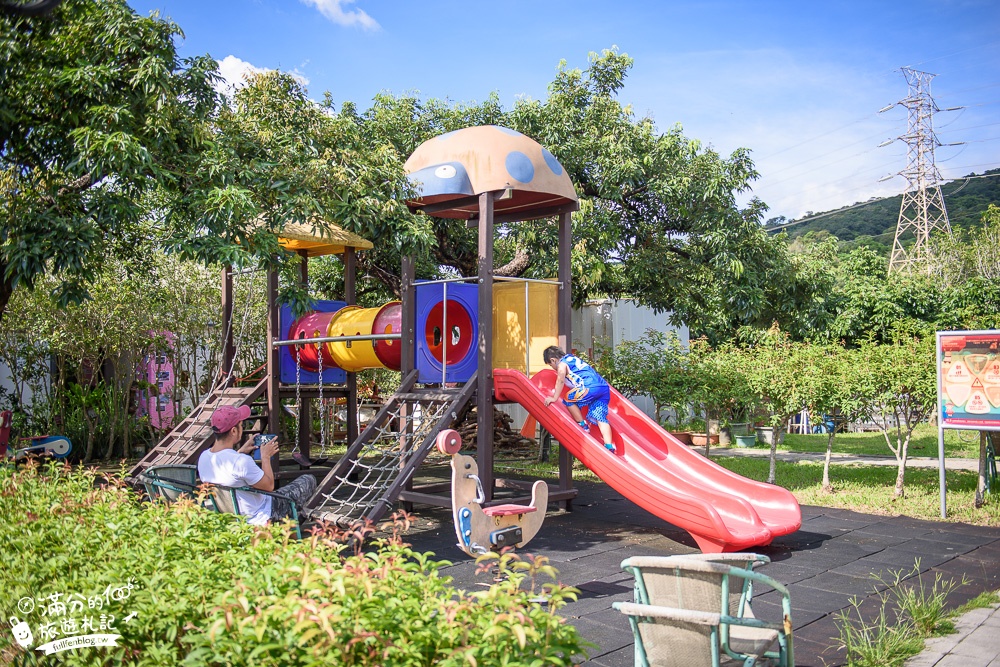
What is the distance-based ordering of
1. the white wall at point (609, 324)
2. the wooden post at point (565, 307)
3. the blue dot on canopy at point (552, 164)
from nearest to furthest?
the blue dot on canopy at point (552, 164)
the wooden post at point (565, 307)
the white wall at point (609, 324)

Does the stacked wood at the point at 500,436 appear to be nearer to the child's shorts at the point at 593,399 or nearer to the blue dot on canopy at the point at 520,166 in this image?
the child's shorts at the point at 593,399

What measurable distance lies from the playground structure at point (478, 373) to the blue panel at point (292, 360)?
74mm

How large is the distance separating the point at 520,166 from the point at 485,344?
2072mm

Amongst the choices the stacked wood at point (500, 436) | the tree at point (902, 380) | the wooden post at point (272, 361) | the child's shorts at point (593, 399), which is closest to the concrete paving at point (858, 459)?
the stacked wood at point (500, 436)

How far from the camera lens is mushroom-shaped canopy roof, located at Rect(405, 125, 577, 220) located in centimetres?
903

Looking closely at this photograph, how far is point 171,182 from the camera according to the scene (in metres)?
7.58

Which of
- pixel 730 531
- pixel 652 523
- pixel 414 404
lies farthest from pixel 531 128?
pixel 730 531

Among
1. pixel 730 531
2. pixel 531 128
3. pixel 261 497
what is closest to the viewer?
pixel 261 497

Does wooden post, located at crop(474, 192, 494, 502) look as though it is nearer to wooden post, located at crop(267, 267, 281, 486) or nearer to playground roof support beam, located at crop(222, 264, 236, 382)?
wooden post, located at crop(267, 267, 281, 486)

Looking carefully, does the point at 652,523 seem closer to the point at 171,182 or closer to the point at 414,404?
the point at 414,404

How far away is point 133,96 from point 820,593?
289 inches

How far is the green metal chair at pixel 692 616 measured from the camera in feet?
9.80

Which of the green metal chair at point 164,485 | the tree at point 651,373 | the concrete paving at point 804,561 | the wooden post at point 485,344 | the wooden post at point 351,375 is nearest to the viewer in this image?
the concrete paving at point 804,561

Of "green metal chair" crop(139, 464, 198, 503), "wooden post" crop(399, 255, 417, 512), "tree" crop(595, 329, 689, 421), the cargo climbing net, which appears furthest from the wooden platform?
"tree" crop(595, 329, 689, 421)
